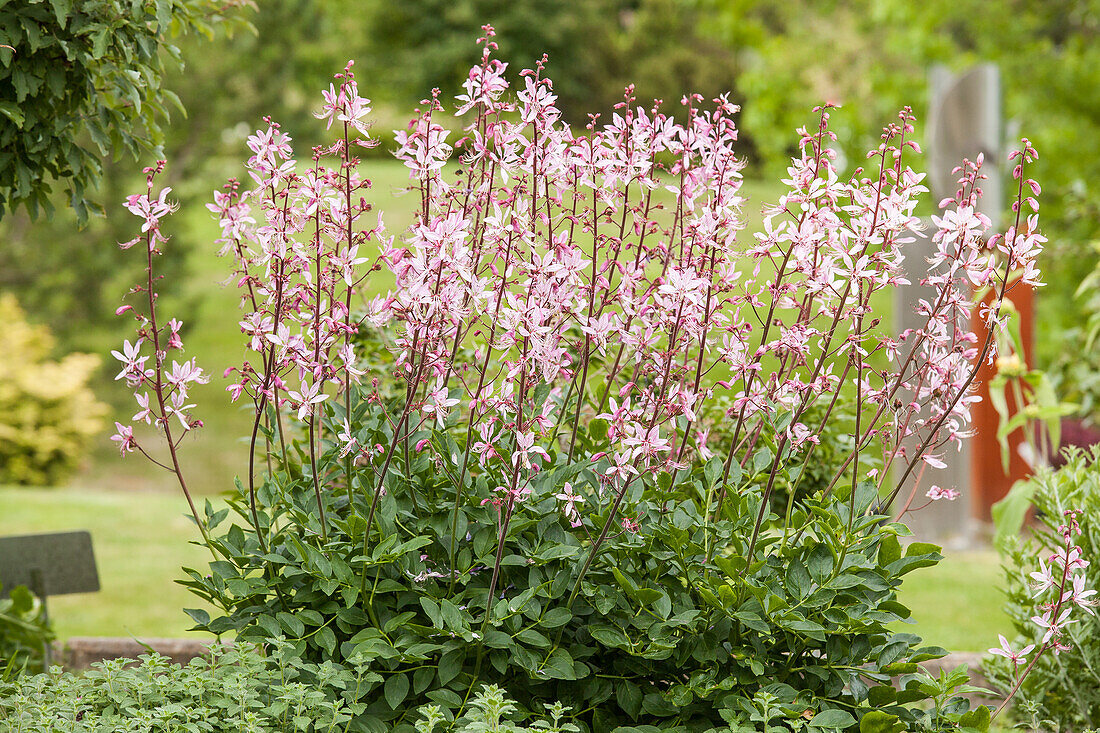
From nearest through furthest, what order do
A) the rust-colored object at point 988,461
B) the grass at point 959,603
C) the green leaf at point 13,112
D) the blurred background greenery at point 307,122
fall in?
the green leaf at point 13,112 < the grass at point 959,603 < the rust-colored object at point 988,461 < the blurred background greenery at point 307,122

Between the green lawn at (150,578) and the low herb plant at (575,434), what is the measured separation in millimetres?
1005

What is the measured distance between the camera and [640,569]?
204 centimetres

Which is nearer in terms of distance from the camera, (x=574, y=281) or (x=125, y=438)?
(x=574, y=281)

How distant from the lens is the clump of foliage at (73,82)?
8.00 ft

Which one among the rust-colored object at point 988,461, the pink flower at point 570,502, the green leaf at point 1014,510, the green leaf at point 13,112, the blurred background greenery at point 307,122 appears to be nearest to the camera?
the pink flower at point 570,502

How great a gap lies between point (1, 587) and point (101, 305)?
25.8 ft

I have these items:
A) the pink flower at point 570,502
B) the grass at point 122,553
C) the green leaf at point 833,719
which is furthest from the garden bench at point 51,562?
the green leaf at point 833,719

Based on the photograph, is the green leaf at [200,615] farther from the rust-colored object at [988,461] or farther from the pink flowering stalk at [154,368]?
the rust-colored object at [988,461]

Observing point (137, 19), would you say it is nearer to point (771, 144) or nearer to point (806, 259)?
point (806, 259)

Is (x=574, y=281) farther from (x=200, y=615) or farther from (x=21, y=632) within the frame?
(x=21, y=632)

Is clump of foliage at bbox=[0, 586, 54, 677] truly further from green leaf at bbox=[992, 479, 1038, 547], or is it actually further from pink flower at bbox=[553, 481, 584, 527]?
green leaf at bbox=[992, 479, 1038, 547]

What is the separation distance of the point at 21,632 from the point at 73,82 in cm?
162

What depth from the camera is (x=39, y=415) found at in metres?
8.28

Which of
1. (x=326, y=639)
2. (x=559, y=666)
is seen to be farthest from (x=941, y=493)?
(x=326, y=639)
